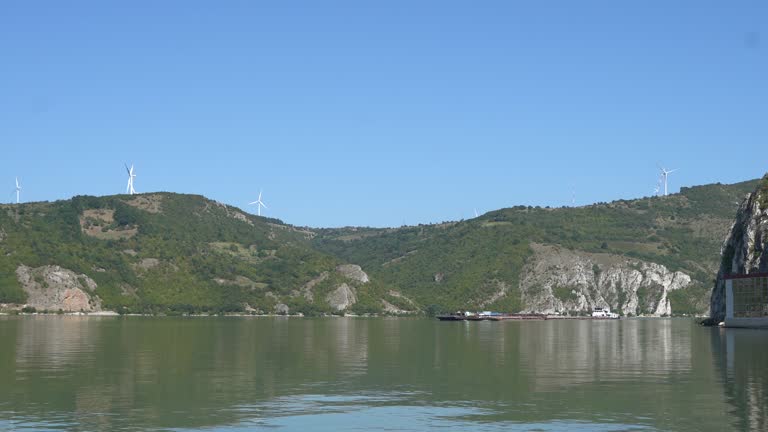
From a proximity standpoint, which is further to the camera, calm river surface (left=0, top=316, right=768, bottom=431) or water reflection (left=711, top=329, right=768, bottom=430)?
water reflection (left=711, top=329, right=768, bottom=430)

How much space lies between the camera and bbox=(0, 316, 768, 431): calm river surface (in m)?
49.2

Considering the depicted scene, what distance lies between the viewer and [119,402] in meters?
56.0

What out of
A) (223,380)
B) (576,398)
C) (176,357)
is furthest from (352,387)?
(176,357)

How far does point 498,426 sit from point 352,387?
18.2m

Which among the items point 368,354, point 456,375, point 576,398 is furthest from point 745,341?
point 576,398

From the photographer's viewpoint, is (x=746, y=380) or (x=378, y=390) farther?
(x=746, y=380)

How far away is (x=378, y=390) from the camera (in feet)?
206

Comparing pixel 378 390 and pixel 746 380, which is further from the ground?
pixel 746 380

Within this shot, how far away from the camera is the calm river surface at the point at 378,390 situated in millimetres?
49188

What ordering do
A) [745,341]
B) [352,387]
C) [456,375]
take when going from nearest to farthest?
[352,387], [456,375], [745,341]

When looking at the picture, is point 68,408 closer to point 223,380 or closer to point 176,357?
point 223,380

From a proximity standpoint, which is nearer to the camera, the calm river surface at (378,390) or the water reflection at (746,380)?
the calm river surface at (378,390)

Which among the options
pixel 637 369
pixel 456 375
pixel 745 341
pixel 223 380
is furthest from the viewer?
pixel 745 341

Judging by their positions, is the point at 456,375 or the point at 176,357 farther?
the point at 176,357
